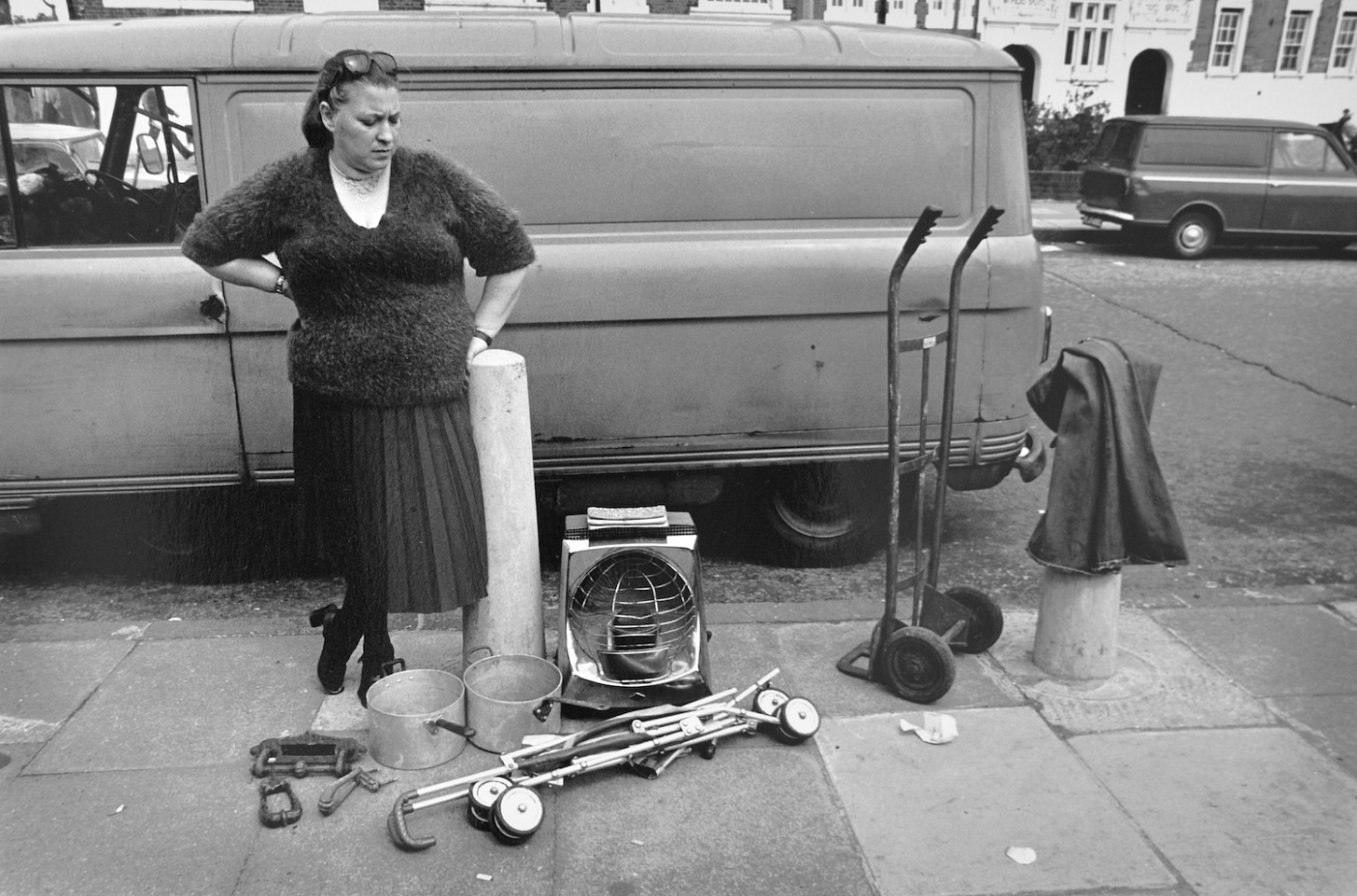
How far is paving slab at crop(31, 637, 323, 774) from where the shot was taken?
350 centimetres

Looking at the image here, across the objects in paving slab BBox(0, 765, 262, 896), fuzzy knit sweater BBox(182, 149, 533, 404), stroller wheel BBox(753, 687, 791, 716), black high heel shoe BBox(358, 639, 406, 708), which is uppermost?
fuzzy knit sweater BBox(182, 149, 533, 404)

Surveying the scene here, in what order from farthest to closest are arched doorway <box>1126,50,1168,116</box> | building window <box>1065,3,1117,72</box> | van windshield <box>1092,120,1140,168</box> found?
arched doorway <box>1126,50,1168,116</box> < building window <box>1065,3,1117,72</box> < van windshield <box>1092,120,1140,168</box>

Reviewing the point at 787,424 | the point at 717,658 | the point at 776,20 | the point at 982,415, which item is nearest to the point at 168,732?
the point at 717,658

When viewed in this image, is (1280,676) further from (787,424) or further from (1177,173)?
(1177,173)

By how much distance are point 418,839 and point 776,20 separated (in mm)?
3761

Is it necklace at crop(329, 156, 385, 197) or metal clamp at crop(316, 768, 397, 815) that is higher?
necklace at crop(329, 156, 385, 197)

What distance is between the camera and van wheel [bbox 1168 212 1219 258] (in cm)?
1516

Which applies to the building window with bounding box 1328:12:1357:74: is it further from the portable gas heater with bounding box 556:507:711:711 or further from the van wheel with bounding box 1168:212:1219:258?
the portable gas heater with bounding box 556:507:711:711

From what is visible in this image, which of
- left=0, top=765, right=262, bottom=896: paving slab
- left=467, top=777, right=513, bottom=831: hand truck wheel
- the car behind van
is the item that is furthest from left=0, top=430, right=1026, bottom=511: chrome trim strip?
the car behind van

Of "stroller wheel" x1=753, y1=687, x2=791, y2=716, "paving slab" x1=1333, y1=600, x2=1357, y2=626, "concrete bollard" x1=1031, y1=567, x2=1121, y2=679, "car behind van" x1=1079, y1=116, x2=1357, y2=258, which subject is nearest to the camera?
"stroller wheel" x1=753, y1=687, x2=791, y2=716

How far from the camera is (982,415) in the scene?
16.2 feet

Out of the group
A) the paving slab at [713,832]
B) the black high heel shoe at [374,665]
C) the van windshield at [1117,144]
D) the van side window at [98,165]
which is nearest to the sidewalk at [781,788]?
the paving slab at [713,832]

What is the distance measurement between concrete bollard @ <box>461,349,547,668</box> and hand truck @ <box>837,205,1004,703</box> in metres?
1.19

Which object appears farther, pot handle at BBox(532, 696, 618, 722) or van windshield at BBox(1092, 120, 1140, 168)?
van windshield at BBox(1092, 120, 1140, 168)
